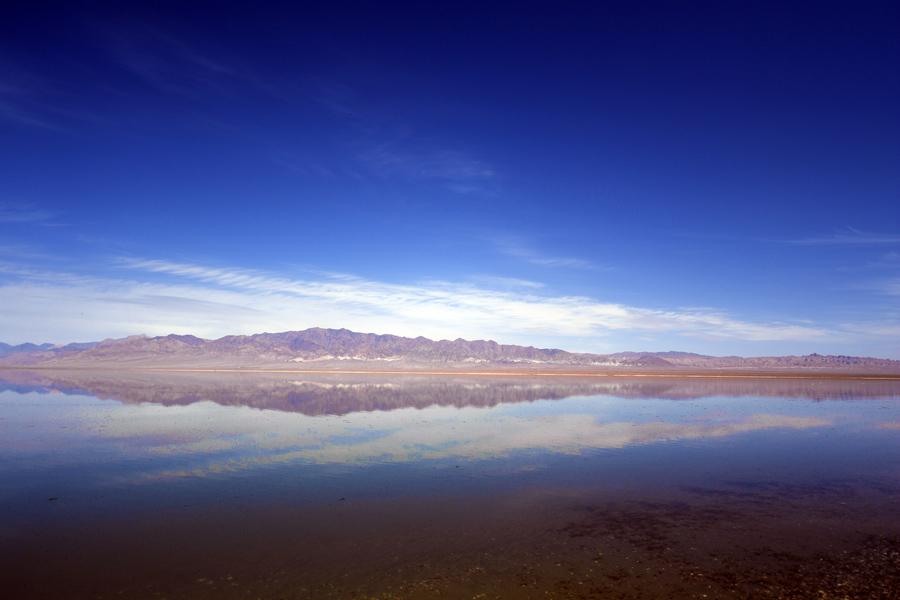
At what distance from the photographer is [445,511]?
10.2 m

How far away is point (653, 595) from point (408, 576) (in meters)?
3.43

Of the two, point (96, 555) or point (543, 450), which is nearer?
point (96, 555)

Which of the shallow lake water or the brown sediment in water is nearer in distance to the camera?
the brown sediment in water

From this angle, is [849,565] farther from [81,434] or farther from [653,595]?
[81,434]

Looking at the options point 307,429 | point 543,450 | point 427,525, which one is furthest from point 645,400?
point 427,525

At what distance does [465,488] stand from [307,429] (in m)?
10.9

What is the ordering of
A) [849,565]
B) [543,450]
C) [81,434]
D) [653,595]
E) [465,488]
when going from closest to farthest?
[653,595], [849,565], [465,488], [543,450], [81,434]

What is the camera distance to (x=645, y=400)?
35.5 meters

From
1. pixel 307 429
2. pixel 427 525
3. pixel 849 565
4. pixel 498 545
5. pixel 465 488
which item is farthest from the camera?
pixel 307 429

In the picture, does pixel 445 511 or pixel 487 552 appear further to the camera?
pixel 445 511

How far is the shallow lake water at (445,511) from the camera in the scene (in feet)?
23.1

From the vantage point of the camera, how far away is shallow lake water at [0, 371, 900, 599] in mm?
7027

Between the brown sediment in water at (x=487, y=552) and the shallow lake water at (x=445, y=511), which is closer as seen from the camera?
the brown sediment in water at (x=487, y=552)

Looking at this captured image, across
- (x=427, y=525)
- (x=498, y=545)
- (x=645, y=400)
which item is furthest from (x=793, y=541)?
(x=645, y=400)
